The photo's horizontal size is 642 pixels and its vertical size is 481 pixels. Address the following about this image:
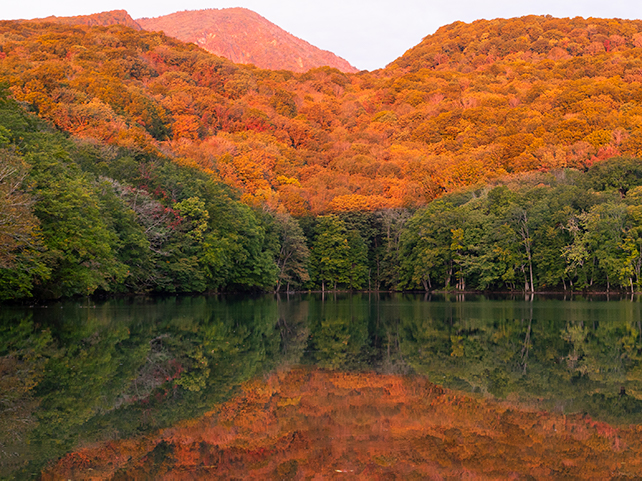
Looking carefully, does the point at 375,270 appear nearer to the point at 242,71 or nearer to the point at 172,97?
the point at 172,97

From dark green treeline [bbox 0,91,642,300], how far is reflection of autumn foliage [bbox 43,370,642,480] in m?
17.6

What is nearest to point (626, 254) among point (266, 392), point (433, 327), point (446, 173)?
point (446, 173)

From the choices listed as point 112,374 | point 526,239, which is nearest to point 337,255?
point 526,239

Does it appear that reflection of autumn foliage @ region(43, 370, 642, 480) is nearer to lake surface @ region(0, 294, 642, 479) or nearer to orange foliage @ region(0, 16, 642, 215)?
lake surface @ region(0, 294, 642, 479)

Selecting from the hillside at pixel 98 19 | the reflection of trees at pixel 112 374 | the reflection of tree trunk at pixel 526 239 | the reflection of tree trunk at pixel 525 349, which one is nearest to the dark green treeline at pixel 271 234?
the reflection of tree trunk at pixel 526 239

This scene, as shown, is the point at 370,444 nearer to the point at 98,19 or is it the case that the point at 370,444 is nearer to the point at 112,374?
the point at 112,374

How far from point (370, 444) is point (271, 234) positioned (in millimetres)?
66039

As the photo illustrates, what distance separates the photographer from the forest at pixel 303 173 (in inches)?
1368

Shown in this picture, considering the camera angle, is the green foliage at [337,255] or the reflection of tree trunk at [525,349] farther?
the green foliage at [337,255]

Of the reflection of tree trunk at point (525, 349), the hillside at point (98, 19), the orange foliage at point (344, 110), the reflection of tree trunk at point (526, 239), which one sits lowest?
the reflection of tree trunk at point (525, 349)

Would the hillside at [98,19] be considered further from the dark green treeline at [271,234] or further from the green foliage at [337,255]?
the dark green treeline at [271,234]

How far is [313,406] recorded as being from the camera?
356 inches

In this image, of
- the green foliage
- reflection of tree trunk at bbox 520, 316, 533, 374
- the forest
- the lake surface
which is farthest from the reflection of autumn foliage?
the green foliage

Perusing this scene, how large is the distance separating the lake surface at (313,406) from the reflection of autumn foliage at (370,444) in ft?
0.09
